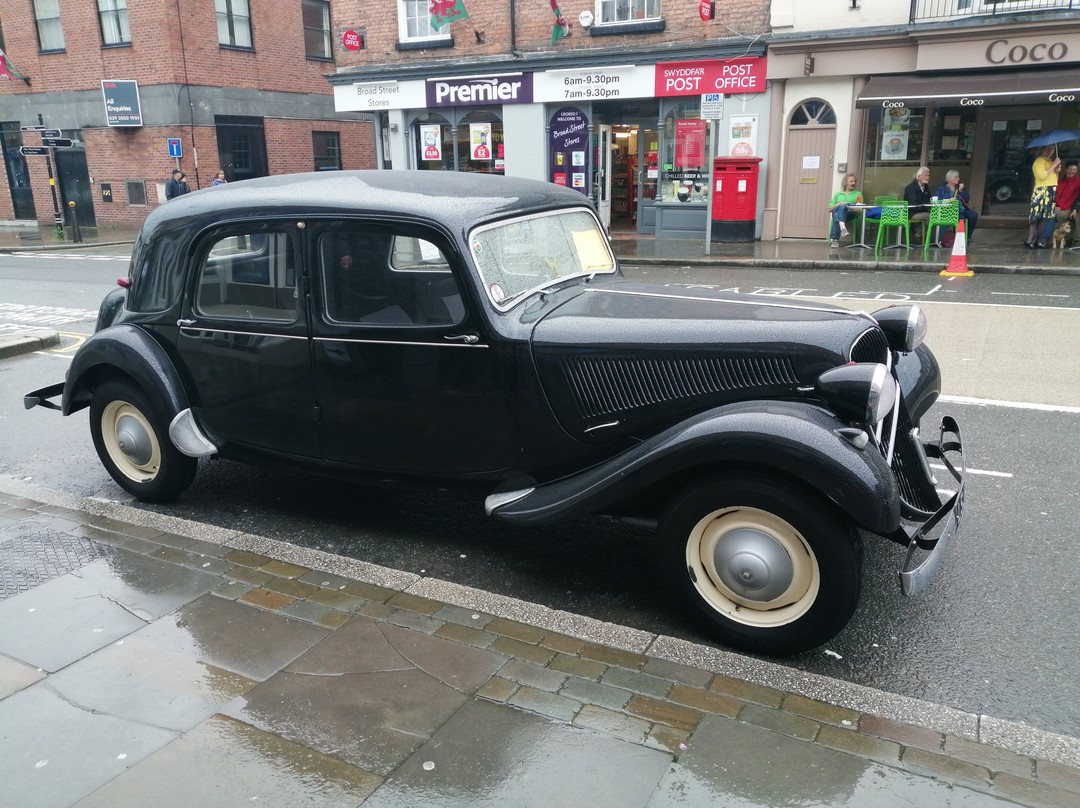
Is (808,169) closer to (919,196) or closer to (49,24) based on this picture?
(919,196)

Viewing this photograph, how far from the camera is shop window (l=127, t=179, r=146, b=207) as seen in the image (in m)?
26.1

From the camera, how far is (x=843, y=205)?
664 inches

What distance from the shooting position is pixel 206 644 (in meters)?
3.51

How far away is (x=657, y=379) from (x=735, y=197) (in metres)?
15.2

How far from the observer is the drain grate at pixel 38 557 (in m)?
4.08

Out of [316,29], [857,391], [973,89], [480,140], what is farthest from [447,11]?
[857,391]

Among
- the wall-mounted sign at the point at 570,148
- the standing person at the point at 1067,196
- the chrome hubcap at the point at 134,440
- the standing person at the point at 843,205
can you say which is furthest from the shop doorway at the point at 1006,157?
the chrome hubcap at the point at 134,440

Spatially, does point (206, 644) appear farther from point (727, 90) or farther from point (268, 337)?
point (727, 90)

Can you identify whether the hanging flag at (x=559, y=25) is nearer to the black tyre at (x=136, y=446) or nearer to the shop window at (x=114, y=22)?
the shop window at (x=114, y=22)

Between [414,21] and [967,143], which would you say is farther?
[414,21]

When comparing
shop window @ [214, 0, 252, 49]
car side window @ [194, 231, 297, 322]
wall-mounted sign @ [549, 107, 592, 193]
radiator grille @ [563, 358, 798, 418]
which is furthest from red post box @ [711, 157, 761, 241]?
shop window @ [214, 0, 252, 49]

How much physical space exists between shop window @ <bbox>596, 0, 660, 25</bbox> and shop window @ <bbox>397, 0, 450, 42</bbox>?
4235 millimetres

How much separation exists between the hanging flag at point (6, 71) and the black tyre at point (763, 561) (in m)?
30.2

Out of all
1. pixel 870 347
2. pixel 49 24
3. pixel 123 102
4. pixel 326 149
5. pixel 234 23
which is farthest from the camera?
pixel 326 149
